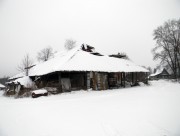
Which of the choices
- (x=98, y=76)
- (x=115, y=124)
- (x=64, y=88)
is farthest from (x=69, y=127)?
(x=98, y=76)

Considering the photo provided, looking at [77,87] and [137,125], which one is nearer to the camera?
[137,125]

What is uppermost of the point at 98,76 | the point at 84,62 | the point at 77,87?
the point at 84,62

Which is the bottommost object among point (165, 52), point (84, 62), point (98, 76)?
point (98, 76)

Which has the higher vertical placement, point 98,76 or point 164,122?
point 98,76

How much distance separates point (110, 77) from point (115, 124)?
17.8m

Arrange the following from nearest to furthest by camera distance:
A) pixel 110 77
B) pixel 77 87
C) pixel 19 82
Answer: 1. pixel 77 87
2. pixel 19 82
3. pixel 110 77

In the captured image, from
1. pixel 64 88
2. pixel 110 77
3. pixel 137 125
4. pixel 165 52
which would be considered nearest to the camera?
pixel 137 125

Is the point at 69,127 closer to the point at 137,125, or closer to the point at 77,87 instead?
the point at 137,125

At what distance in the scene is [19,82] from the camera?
814 inches

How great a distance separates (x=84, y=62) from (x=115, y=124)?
14060 mm

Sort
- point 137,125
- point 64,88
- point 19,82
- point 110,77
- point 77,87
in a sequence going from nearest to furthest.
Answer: point 137,125 < point 64,88 < point 77,87 < point 19,82 < point 110,77

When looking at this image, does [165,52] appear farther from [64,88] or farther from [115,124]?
[115,124]

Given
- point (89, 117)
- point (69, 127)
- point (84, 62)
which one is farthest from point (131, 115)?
point (84, 62)

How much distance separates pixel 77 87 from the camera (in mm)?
18062
